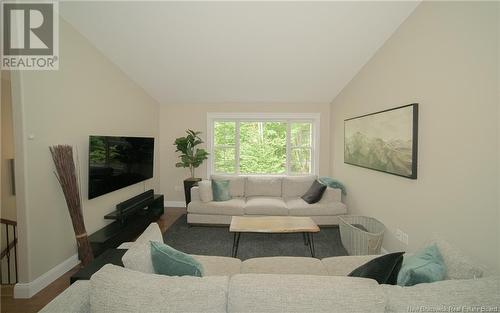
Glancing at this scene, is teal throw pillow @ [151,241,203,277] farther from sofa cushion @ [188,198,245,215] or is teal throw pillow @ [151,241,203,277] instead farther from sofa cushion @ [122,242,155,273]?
sofa cushion @ [188,198,245,215]

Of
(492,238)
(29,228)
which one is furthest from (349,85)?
(29,228)

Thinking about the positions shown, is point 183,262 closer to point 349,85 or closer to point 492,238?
point 492,238

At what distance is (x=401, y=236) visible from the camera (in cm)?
274

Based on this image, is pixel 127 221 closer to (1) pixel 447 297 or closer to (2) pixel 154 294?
(2) pixel 154 294

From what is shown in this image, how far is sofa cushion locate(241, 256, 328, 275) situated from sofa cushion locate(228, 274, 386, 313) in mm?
832

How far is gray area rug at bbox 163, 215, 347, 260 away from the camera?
3.19 metres

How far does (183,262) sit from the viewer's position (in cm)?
145

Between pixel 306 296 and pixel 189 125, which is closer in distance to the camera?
pixel 306 296

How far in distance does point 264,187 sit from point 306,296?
3612mm

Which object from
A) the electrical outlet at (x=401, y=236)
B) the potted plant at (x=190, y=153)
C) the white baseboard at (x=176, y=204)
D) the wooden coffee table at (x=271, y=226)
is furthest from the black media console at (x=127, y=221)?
the electrical outlet at (x=401, y=236)

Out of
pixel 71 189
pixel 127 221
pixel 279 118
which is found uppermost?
pixel 279 118

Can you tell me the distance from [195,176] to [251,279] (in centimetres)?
436

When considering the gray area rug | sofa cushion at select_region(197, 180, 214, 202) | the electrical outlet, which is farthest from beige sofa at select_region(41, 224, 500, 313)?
sofa cushion at select_region(197, 180, 214, 202)

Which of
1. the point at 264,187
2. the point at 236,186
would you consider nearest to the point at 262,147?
the point at 264,187
